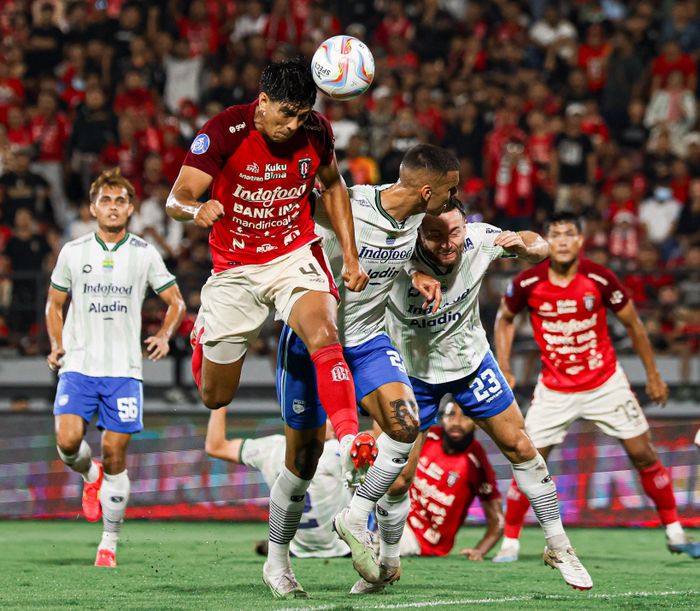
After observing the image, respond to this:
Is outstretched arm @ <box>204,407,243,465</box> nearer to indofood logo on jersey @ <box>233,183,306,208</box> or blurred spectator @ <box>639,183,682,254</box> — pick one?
indofood logo on jersey @ <box>233,183,306,208</box>

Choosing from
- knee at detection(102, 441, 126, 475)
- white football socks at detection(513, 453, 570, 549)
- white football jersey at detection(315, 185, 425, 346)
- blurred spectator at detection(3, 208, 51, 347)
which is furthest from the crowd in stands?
white football jersey at detection(315, 185, 425, 346)

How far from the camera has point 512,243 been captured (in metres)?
7.70

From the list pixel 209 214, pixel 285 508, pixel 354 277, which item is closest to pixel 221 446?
pixel 285 508

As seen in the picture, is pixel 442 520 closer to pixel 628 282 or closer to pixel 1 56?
pixel 628 282

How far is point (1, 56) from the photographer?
60.8 ft

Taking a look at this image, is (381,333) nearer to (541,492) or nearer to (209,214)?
(541,492)

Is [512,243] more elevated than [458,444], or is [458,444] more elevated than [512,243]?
[512,243]

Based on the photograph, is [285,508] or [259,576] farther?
[259,576]

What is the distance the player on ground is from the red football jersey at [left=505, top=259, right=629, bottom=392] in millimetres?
837

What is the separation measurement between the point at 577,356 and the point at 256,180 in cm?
413

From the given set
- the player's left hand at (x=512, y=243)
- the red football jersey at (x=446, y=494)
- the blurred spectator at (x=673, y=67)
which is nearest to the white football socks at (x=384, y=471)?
the player's left hand at (x=512, y=243)

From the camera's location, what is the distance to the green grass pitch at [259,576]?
6625 mm

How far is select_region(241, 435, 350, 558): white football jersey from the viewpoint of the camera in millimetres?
9766

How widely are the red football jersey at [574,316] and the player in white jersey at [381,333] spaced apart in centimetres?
286
